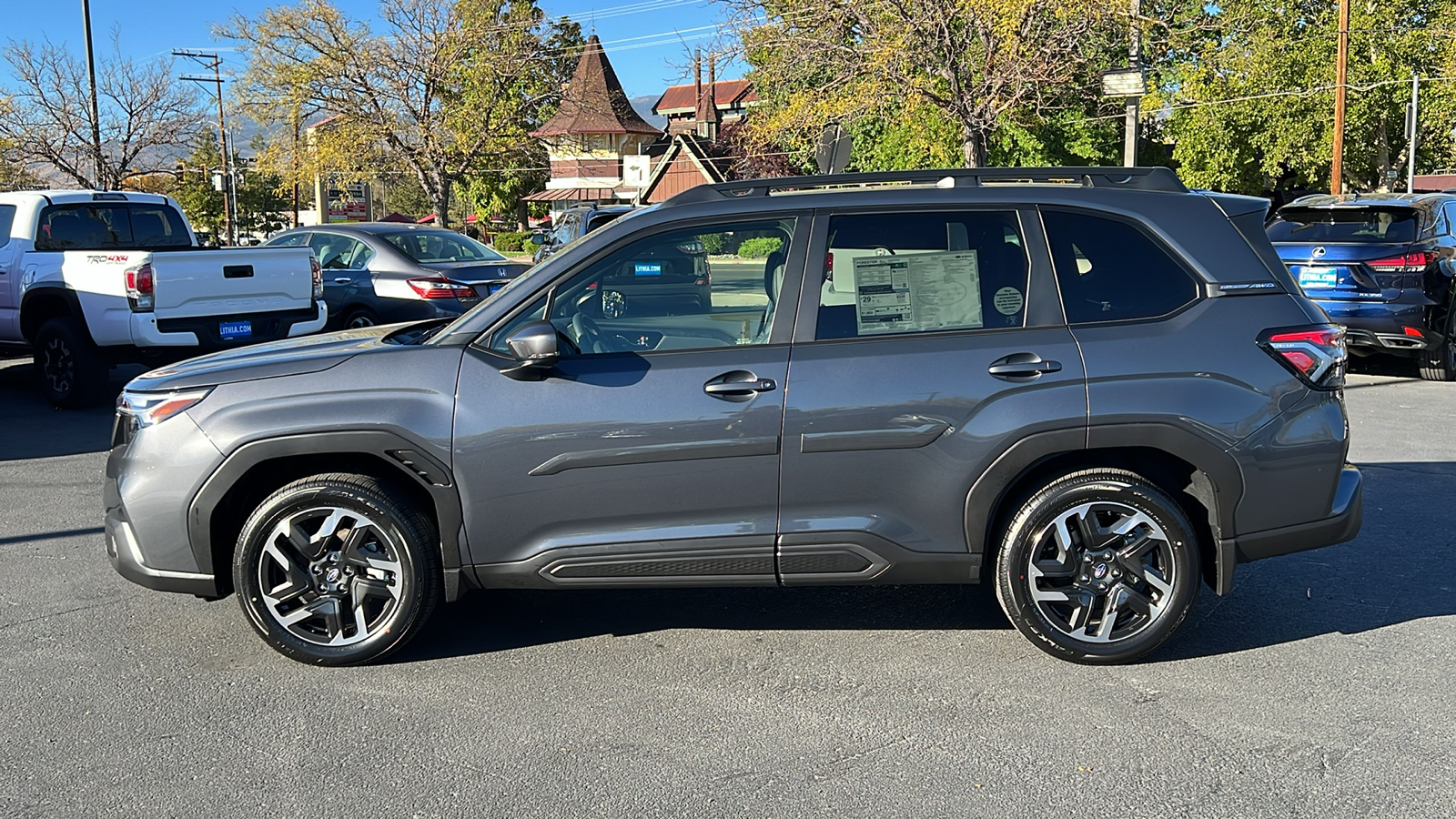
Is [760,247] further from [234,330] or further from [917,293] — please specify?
[234,330]

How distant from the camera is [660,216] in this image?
14.7ft

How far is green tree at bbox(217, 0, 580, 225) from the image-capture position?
40969mm

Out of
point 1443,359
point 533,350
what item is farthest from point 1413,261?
point 533,350

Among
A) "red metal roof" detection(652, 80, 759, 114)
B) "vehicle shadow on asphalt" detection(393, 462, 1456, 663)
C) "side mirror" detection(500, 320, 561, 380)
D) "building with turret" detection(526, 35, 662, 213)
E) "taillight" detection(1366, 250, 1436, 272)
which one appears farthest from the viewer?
"red metal roof" detection(652, 80, 759, 114)

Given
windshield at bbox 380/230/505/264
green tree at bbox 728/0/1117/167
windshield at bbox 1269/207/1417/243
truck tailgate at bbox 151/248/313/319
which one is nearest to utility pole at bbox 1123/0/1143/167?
green tree at bbox 728/0/1117/167

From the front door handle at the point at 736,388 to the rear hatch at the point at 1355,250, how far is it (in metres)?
8.70

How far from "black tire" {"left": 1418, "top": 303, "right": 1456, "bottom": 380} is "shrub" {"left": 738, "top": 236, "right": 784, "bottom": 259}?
382 inches

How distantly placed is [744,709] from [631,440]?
1.02 metres

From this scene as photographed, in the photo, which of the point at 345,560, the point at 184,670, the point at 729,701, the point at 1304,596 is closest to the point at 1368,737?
the point at 1304,596

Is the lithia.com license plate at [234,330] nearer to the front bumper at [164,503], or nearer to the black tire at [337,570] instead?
the front bumper at [164,503]

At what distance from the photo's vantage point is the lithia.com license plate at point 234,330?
9.89 metres

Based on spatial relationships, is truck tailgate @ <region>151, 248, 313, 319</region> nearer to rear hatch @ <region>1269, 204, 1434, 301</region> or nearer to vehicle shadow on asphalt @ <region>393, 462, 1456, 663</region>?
vehicle shadow on asphalt @ <region>393, 462, 1456, 663</region>

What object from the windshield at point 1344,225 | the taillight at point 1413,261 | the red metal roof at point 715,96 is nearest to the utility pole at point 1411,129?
the windshield at point 1344,225

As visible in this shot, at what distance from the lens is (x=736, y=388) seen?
4215mm
